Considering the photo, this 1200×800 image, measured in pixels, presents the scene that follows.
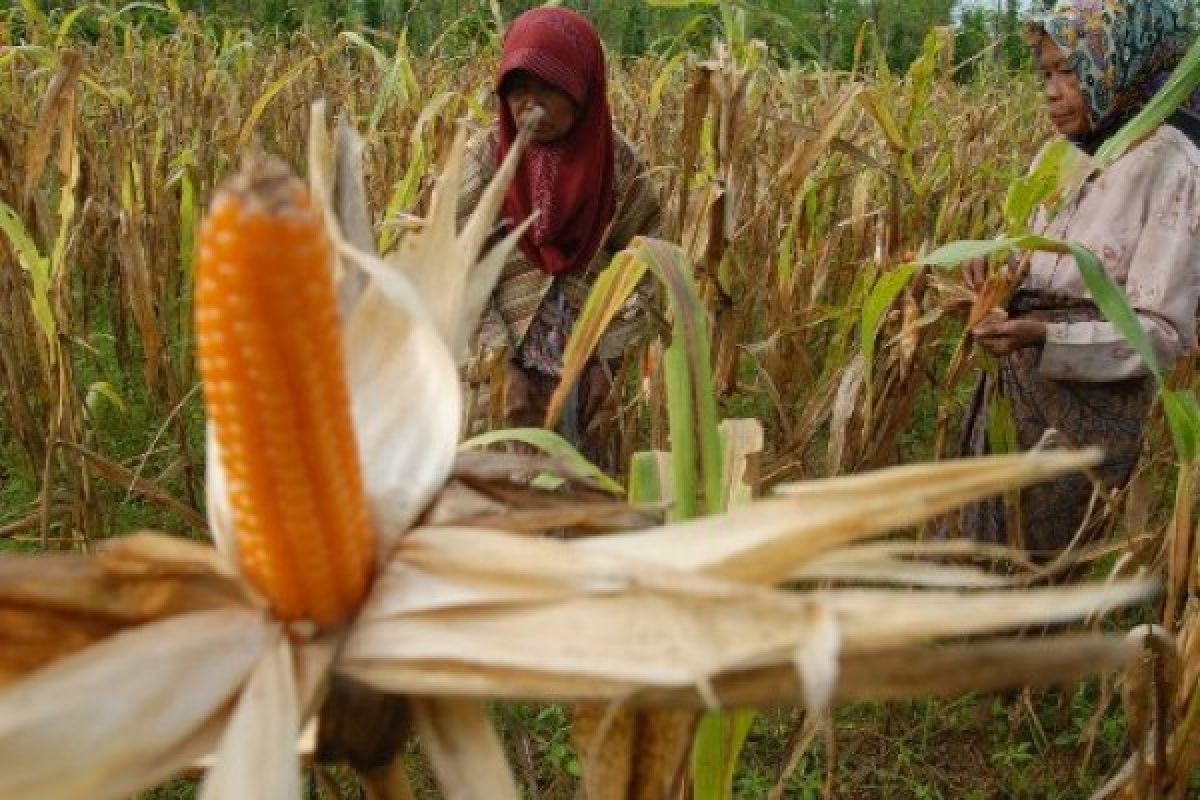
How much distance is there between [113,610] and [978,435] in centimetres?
233

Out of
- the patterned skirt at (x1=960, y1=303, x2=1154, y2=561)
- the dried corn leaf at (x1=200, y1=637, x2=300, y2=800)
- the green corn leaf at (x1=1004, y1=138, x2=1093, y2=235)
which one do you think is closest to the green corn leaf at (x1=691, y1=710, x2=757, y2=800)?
the dried corn leaf at (x1=200, y1=637, x2=300, y2=800)

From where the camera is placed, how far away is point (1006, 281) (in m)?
2.00

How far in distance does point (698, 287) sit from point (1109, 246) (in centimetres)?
93

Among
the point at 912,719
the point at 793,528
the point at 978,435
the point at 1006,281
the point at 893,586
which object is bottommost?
the point at 912,719

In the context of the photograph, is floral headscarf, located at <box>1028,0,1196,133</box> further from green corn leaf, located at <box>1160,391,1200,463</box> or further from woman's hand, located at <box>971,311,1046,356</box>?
green corn leaf, located at <box>1160,391,1200,463</box>

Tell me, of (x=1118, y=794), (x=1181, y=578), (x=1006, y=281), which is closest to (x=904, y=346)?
(x=1006, y=281)

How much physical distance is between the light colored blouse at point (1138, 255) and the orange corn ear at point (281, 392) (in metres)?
1.87

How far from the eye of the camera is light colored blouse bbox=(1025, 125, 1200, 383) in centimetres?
214

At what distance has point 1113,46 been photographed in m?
2.19

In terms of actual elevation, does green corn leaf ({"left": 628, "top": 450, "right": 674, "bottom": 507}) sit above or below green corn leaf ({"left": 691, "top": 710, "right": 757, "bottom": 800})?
above

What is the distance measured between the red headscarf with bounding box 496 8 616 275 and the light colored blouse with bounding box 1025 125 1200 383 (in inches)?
43.7

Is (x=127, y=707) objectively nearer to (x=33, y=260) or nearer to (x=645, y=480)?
(x=645, y=480)

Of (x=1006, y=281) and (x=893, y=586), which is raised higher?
(x=1006, y=281)

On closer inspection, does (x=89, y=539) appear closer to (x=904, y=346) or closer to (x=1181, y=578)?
(x=904, y=346)
